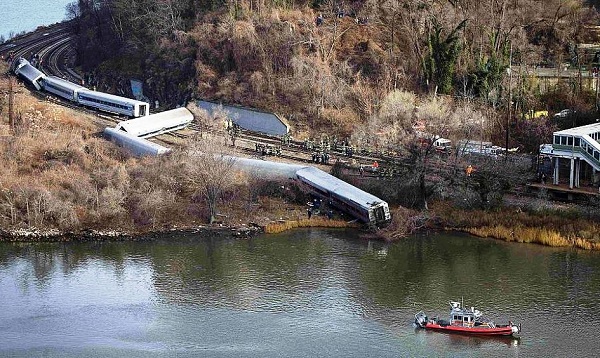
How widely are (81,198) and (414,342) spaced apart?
22.1 m

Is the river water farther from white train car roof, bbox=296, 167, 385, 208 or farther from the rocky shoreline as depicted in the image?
white train car roof, bbox=296, 167, 385, 208

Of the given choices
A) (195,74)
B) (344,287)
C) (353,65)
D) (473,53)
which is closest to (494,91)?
(473,53)

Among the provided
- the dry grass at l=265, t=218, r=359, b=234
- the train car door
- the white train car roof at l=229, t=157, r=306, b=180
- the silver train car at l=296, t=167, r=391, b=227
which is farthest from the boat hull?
the train car door

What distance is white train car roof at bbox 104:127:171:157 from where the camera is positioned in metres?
55.0

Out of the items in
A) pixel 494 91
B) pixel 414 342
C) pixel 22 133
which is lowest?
pixel 414 342

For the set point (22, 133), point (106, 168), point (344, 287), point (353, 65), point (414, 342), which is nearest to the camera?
point (414, 342)

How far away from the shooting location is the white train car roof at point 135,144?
5503 centimetres

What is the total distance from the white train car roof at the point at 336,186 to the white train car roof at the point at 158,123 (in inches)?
503

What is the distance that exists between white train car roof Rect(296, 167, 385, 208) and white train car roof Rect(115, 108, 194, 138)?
12.8 m

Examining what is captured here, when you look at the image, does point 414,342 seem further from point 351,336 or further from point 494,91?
point 494,91

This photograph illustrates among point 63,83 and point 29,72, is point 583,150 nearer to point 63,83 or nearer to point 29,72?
point 63,83

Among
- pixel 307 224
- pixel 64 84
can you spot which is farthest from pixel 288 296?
pixel 64 84

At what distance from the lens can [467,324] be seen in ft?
118

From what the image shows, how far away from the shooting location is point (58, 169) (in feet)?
173
